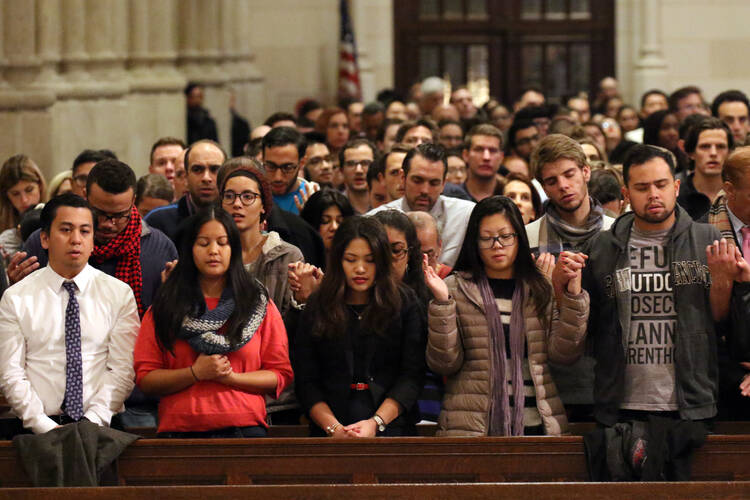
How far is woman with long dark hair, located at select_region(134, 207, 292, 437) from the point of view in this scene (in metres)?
6.24

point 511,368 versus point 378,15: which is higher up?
point 378,15

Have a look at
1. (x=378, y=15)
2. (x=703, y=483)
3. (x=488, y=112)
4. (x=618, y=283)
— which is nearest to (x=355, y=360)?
(x=618, y=283)

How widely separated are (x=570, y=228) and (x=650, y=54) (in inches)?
646

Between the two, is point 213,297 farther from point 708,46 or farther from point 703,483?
point 708,46

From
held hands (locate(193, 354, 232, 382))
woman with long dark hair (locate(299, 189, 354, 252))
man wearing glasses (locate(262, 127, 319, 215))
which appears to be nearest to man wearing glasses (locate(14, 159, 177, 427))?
held hands (locate(193, 354, 232, 382))

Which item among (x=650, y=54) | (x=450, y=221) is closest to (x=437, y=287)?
(x=450, y=221)

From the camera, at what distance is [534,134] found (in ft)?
37.8

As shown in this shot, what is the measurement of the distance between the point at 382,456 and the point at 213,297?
103cm

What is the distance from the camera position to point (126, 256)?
698 centimetres

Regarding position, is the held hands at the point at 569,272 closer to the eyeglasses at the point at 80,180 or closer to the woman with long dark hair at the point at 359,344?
the woman with long dark hair at the point at 359,344

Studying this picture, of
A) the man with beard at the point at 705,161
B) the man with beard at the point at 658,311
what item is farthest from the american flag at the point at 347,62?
the man with beard at the point at 658,311

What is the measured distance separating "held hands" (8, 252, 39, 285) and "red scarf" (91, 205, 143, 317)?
281mm

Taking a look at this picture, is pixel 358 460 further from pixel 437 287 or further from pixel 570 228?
pixel 570 228

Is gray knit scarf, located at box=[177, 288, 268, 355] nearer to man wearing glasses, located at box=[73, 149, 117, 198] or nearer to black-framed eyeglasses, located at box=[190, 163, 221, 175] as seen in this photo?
black-framed eyeglasses, located at box=[190, 163, 221, 175]
